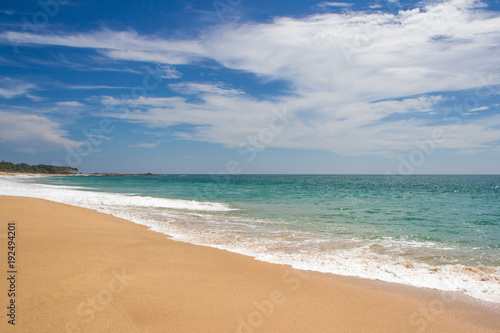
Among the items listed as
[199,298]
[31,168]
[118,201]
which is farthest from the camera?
[31,168]

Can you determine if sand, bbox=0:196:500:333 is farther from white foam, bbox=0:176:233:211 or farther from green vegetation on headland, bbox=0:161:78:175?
green vegetation on headland, bbox=0:161:78:175

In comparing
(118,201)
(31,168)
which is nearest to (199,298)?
(118,201)

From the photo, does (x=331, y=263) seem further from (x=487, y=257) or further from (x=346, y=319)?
(x=487, y=257)

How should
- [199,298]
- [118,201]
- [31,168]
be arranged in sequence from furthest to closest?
1. [31,168]
2. [118,201]
3. [199,298]

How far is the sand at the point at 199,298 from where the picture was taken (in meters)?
3.65

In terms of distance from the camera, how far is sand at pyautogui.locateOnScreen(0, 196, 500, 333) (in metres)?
3.65

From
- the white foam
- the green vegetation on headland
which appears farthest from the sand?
the green vegetation on headland

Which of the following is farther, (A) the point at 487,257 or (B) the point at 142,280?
(A) the point at 487,257

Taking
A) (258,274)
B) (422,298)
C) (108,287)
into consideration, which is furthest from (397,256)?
(108,287)

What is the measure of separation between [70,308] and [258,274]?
10.6ft

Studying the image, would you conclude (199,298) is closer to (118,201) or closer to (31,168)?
(118,201)

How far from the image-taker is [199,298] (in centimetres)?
432

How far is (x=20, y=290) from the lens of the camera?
13.5 feet

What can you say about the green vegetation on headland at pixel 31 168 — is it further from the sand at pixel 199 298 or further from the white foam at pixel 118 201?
the sand at pixel 199 298
